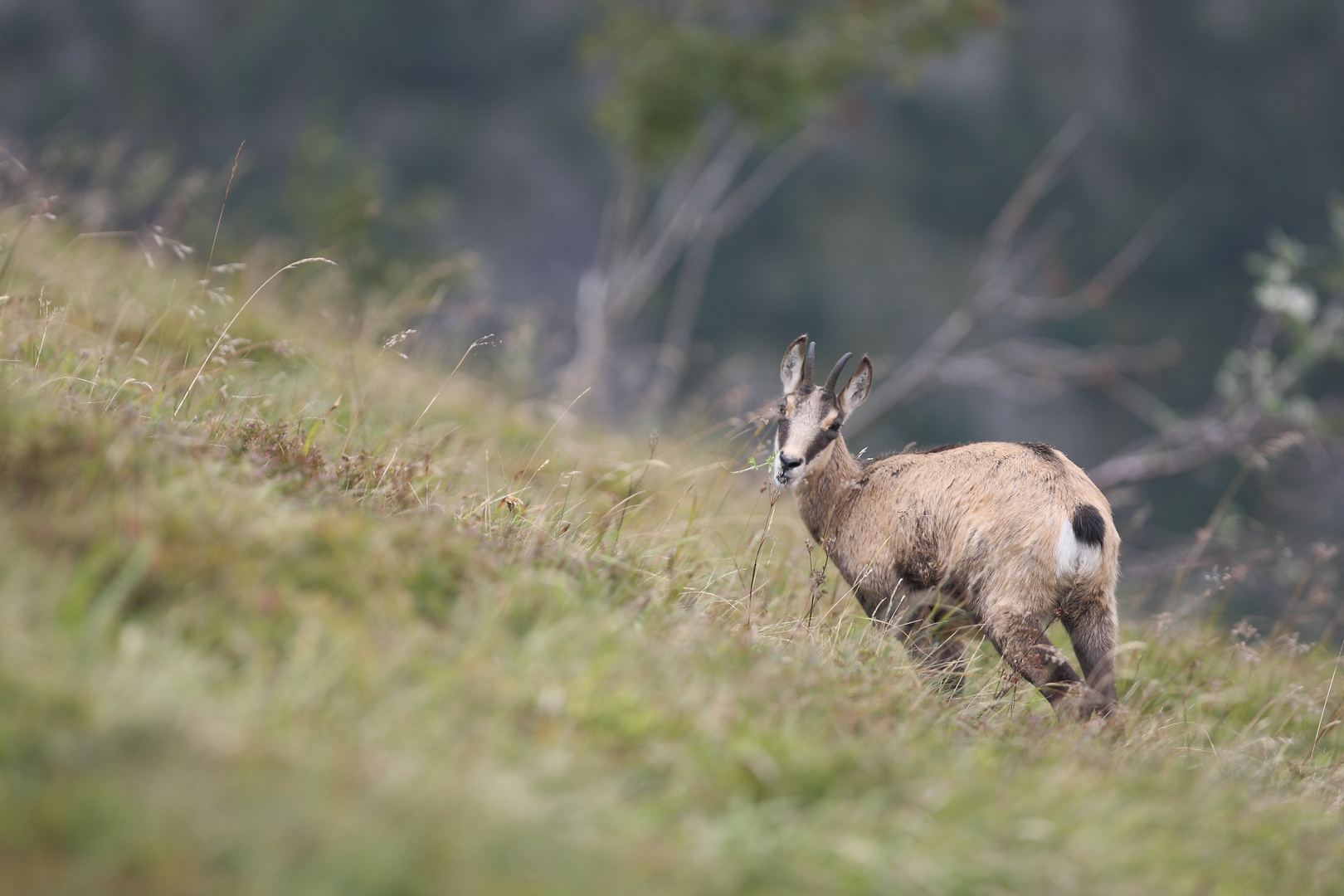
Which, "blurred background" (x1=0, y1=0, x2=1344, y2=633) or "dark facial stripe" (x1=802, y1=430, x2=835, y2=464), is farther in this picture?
"blurred background" (x1=0, y1=0, x2=1344, y2=633)

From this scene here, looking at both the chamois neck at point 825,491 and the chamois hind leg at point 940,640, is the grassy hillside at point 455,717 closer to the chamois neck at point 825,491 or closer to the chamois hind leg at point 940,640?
the chamois hind leg at point 940,640

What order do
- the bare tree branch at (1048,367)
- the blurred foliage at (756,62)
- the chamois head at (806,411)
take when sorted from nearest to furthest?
the chamois head at (806,411) → the bare tree branch at (1048,367) → the blurred foliage at (756,62)

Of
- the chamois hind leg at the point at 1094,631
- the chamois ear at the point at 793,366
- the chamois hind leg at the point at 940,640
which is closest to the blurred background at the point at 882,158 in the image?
the chamois ear at the point at 793,366

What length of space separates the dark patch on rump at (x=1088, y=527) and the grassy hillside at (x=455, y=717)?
735 millimetres

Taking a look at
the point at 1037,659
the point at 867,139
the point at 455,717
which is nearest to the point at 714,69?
the point at 1037,659

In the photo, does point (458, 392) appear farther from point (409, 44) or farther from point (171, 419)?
point (409, 44)

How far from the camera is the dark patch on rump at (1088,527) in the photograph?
4.01 m

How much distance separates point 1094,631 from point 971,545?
690mm

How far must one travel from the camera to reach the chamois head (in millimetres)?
4637

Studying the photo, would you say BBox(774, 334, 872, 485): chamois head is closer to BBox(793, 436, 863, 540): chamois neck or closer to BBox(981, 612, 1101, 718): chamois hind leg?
BBox(793, 436, 863, 540): chamois neck

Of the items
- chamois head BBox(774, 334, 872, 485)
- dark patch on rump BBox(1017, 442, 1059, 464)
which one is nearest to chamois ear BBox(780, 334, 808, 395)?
chamois head BBox(774, 334, 872, 485)

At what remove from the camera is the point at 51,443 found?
9.42 feet

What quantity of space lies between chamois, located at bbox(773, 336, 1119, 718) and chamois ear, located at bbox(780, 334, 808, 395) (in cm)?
4

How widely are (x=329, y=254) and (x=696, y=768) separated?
24.4ft
